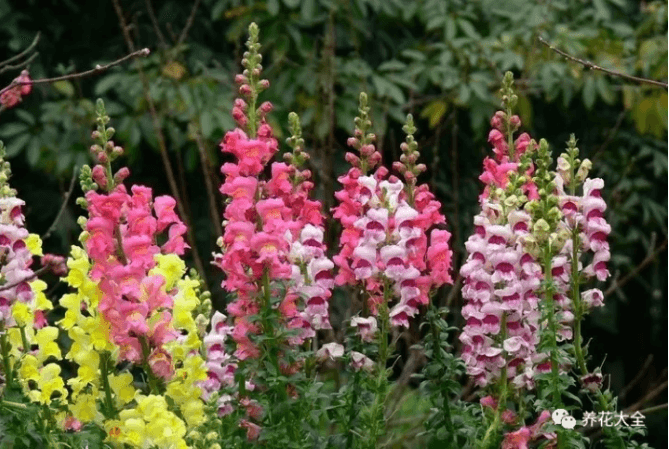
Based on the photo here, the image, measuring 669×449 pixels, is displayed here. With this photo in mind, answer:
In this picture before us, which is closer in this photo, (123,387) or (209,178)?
(123,387)

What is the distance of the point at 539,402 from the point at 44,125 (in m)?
3.16

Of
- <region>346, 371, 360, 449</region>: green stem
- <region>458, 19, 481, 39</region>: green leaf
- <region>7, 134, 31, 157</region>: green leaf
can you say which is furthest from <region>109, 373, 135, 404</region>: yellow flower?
<region>458, 19, 481, 39</region>: green leaf

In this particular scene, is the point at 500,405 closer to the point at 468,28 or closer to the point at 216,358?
the point at 216,358

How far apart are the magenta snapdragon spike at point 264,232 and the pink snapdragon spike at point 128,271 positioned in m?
0.18

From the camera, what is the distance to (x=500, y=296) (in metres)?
3.45

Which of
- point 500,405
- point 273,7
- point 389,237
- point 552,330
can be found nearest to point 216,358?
point 389,237

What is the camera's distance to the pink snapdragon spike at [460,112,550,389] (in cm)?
341

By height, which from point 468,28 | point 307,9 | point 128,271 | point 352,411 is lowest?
point 352,411

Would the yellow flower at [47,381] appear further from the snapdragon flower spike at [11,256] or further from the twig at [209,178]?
the twig at [209,178]

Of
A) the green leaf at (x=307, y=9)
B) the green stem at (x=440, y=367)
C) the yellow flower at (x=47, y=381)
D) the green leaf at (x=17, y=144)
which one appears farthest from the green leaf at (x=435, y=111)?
the yellow flower at (x=47, y=381)

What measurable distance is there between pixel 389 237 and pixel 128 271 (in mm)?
625

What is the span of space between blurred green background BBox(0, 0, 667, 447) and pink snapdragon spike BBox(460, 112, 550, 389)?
1.68 metres

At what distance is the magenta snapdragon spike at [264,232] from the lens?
3.38 meters

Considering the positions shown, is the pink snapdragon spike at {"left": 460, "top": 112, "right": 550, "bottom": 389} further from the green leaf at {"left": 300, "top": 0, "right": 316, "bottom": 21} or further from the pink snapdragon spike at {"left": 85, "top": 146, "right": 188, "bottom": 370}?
the green leaf at {"left": 300, "top": 0, "right": 316, "bottom": 21}
